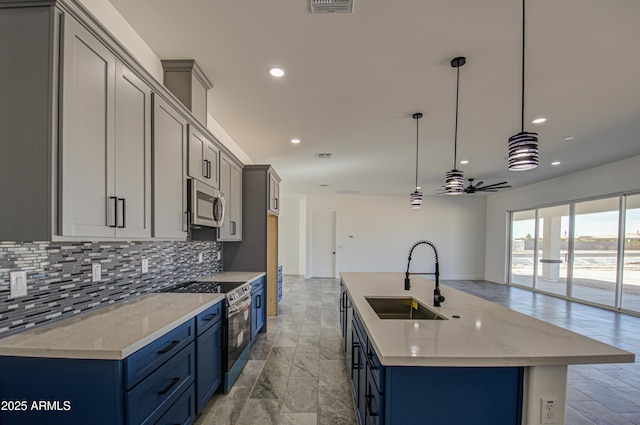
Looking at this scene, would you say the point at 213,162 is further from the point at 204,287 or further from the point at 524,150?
the point at 524,150

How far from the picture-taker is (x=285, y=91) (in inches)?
110

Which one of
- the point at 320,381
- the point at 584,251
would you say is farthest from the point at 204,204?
the point at 584,251

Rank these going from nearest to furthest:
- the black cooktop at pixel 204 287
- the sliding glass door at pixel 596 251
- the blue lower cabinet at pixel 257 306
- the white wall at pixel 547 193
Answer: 1. the black cooktop at pixel 204 287
2. the blue lower cabinet at pixel 257 306
3. the white wall at pixel 547 193
4. the sliding glass door at pixel 596 251

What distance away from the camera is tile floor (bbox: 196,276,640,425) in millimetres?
2264

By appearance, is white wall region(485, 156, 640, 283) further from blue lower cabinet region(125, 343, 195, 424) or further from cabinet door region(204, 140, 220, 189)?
blue lower cabinet region(125, 343, 195, 424)

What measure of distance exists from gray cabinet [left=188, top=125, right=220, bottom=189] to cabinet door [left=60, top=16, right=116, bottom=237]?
3.09 feet

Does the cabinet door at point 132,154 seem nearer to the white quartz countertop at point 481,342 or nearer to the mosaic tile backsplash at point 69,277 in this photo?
the mosaic tile backsplash at point 69,277

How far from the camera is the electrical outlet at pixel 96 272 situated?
183 centimetres

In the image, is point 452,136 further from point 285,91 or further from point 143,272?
point 143,272

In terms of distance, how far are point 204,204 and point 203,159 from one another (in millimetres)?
430

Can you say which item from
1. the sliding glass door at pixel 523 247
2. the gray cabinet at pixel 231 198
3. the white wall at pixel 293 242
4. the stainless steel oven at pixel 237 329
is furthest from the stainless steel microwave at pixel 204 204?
the sliding glass door at pixel 523 247

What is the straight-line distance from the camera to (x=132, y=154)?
170 cm

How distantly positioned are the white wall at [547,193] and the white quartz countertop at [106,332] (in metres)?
7.31

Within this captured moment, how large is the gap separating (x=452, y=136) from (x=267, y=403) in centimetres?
385
